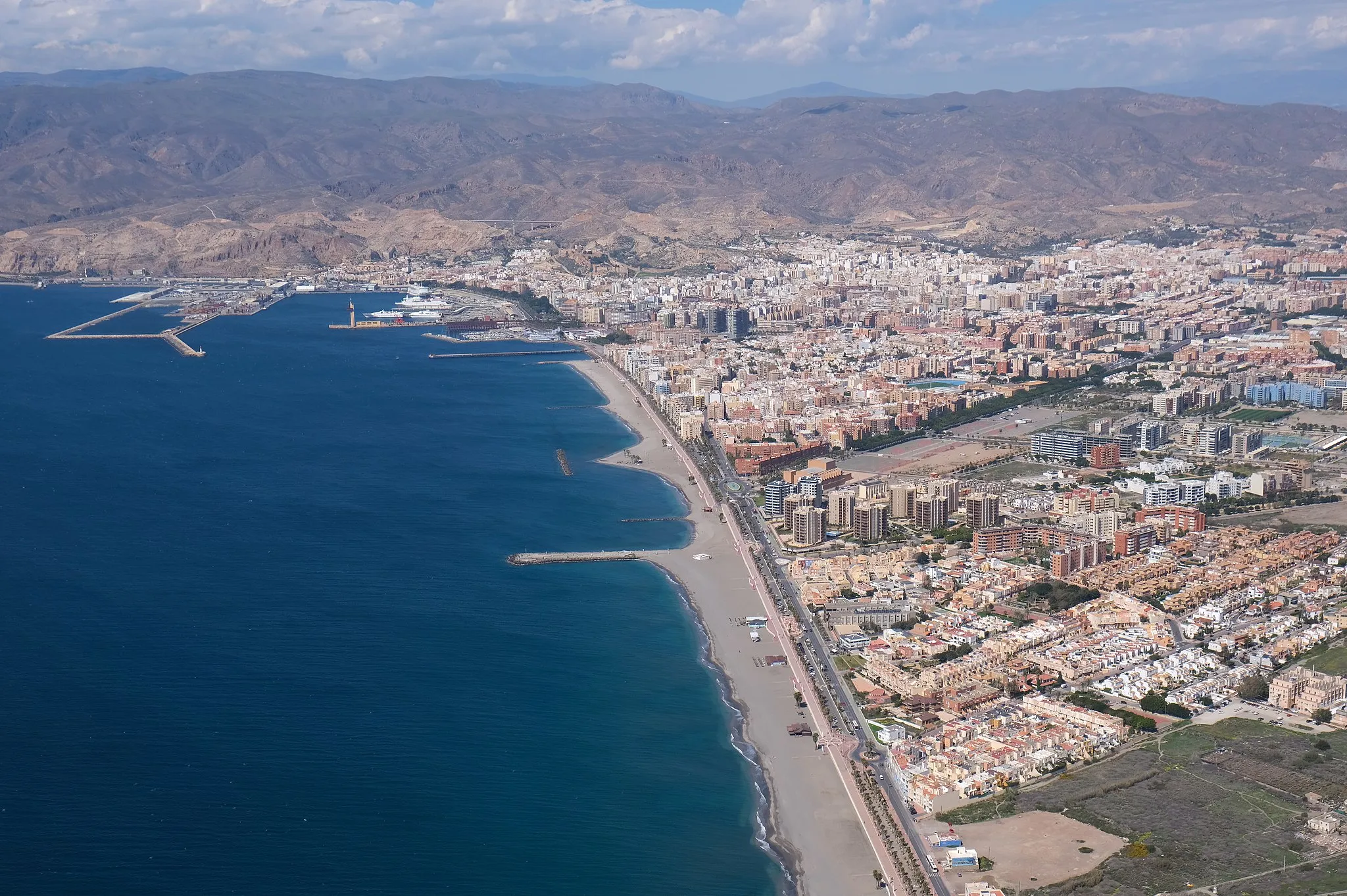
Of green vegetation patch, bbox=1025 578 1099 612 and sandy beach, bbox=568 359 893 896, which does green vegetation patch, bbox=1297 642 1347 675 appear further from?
sandy beach, bbox=568 359 893 896

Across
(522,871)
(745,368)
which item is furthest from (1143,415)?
(522,871)

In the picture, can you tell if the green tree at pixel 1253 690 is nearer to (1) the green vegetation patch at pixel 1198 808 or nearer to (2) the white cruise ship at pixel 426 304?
(1) the green vegetation patch at pixel 1198 808

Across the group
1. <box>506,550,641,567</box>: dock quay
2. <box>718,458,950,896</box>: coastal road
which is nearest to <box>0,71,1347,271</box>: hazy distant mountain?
<box>718,458,950,896</box>: coastal road

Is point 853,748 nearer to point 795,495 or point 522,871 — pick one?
point 522,871

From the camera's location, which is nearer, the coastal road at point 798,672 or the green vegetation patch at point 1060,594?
the coastal road at point 798,672

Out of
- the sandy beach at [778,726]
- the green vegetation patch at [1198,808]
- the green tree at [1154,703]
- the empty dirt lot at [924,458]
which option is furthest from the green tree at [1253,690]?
the empty dirt lot at [924,458]

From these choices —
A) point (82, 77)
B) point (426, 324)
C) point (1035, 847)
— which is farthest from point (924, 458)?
point (82, 77)
